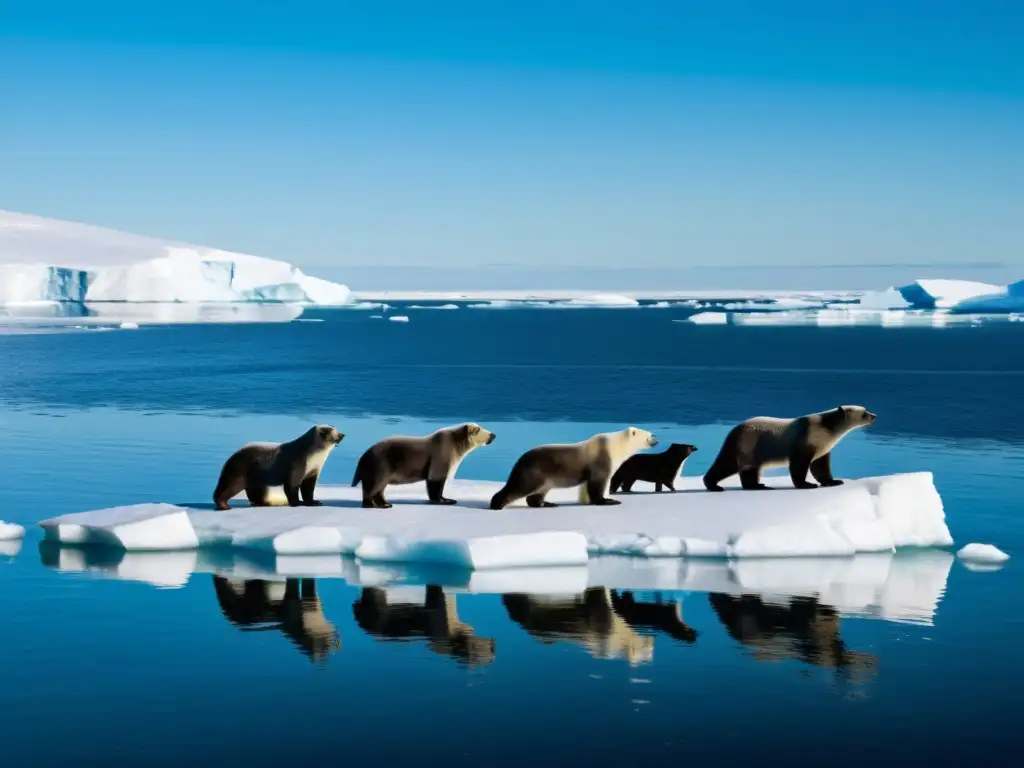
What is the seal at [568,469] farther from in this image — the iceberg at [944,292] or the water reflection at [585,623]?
the iceberg at [944,292]

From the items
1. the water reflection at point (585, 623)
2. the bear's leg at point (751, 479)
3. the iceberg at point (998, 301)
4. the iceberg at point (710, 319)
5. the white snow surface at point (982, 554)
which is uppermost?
the iceberg at point (998, 301)

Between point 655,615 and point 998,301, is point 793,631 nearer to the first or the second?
point 655,615

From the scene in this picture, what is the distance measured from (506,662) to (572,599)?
69.6 inches

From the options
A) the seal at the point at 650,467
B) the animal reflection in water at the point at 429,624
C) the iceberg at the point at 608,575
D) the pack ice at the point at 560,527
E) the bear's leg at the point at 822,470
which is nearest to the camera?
the animal reflection in water at the point at 429,624

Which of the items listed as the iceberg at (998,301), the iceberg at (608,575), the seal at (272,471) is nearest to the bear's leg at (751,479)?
the iceberg at (608,575)

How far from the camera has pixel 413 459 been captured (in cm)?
1289

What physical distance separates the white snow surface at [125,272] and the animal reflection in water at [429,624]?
96.9 metres

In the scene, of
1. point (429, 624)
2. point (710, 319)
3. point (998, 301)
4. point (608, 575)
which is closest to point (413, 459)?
point (608, 575)

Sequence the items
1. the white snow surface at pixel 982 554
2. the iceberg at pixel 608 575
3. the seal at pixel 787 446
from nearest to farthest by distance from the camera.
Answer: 1. the iceberg at pixel 608 575
2. the white snow surface at pixel 982 554
3. the seal at pixel 787 446

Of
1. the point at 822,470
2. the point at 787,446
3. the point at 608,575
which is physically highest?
the point at 787,446

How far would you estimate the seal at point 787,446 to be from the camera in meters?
13.6

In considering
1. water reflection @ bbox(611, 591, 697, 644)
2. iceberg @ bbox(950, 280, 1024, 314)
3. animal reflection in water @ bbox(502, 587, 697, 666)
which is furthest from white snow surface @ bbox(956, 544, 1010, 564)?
iceberg @ bbox(950, 280, 1024, 314)

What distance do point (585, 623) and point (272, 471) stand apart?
4.76 metres

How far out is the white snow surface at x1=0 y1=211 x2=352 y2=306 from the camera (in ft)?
333
